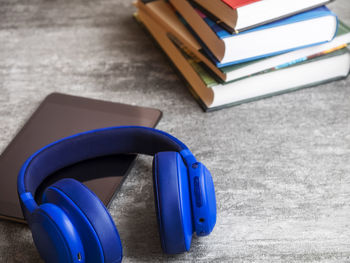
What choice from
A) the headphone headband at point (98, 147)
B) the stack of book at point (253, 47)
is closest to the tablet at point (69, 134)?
the headphone headband at point (98, 147)

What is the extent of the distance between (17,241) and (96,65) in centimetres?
44

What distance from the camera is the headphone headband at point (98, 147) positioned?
689 millimetres

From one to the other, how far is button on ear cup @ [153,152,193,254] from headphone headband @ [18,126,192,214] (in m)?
0.09

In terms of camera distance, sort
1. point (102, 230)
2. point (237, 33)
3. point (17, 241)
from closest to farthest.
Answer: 1. point (102, 230)
2. point (17, 241)
3. point (237, 33)

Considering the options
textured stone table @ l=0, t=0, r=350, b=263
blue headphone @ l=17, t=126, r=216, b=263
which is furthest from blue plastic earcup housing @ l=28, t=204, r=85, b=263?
textured stone table @ l=0, t=0, r=350, b=263

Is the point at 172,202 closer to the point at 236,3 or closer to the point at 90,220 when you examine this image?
the point at 90,220

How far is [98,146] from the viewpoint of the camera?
0.73 meters

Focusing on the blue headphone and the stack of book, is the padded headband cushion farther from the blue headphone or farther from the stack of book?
the stack of book

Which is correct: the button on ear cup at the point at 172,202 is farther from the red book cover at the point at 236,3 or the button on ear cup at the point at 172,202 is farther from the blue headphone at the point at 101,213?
the red book cover at the point at 236,3

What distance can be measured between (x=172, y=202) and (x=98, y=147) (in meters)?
0.21

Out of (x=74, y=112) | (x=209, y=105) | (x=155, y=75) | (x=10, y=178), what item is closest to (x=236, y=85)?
(x=209, y=105)

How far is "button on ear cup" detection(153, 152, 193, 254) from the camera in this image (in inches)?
22.3

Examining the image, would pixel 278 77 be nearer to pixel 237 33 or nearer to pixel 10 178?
pixel 237 33

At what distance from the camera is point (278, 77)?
895 millimetres
